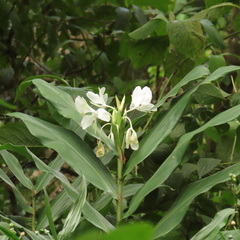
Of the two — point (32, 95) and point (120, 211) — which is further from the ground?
point (120, 211)

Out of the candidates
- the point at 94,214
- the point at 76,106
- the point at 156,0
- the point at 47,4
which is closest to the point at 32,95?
the point at 47,4

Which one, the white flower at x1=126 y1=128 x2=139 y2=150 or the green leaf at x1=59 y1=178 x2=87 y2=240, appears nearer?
the green leaf at x1=59 y1=178 x2=87 y2=240

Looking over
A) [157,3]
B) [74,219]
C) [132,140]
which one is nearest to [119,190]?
[132,140]

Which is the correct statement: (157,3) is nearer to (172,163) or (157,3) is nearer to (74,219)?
(172,163)

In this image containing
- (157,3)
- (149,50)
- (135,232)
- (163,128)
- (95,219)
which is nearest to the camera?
(135,232)

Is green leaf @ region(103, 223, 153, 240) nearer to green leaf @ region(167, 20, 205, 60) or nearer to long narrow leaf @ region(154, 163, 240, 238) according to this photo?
long narrow leaf @ region(154, 163, 240, 238)

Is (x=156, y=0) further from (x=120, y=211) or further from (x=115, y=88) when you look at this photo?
(x=120, y=211)

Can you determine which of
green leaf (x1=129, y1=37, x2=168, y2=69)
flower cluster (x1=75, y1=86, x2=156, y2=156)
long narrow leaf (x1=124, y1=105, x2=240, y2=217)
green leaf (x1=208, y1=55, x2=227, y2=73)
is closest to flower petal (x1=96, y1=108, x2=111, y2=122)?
flower cluster (x1=75, y1=86, x2=156, y2=156)
